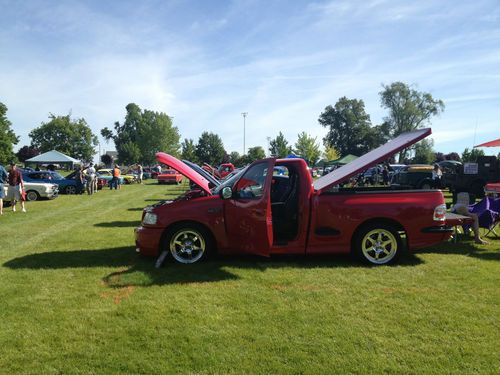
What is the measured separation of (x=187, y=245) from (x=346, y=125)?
96124 mm

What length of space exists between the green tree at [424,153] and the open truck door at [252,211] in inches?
2804

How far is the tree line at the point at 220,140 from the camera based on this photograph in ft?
205

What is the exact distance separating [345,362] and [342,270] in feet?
8.96

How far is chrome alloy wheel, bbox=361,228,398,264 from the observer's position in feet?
20.1

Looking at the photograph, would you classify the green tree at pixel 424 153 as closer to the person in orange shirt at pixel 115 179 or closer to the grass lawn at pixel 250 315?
the person in orange shirt at pixel 115 179

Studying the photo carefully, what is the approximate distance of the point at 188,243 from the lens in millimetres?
6270

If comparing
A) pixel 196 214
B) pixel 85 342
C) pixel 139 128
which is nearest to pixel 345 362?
pixel 85 342

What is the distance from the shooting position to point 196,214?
616cm

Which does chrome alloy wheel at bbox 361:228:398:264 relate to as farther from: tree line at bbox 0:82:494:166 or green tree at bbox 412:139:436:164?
green tree at bbox 412:139:436:164

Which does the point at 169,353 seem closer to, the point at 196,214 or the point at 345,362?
the point at 345,362

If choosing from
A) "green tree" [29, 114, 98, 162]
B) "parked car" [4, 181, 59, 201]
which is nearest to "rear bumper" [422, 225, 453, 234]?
"parked car" [4, 181, 59, 201]

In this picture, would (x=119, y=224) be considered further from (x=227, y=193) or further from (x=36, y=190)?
(x=36, y=190)

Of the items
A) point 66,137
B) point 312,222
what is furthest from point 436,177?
point 66,137

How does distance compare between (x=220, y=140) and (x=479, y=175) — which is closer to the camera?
(x=479, y=175)
